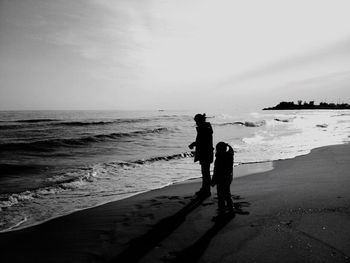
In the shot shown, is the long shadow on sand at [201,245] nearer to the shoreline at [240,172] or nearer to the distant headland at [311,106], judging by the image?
the shoreline at [240,172]

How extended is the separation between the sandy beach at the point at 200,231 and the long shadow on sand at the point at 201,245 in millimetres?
14

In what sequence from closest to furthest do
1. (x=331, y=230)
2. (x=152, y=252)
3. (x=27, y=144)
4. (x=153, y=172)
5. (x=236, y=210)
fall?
(x=152, y=252) → (x=331, y=230) → (x=236, y=210) → (x=153, y=172) → (x=27, y=144)

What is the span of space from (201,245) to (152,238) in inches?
32.4

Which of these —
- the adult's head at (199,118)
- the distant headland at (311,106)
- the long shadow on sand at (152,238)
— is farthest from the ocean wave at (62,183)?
the distant headland at (311,106)

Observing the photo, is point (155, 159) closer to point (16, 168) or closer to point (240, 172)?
point (240, 172)

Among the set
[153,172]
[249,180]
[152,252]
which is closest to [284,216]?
[152,252]

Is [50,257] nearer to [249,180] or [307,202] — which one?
[307,202]

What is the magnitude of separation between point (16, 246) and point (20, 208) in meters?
2.66

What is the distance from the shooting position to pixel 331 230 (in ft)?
14.1

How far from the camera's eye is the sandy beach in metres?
3.83

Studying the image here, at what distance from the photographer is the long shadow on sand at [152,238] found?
3.89m

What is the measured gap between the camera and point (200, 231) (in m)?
4.66

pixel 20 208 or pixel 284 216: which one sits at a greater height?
pixel 284 216

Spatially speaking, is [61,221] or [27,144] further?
[27,144]
